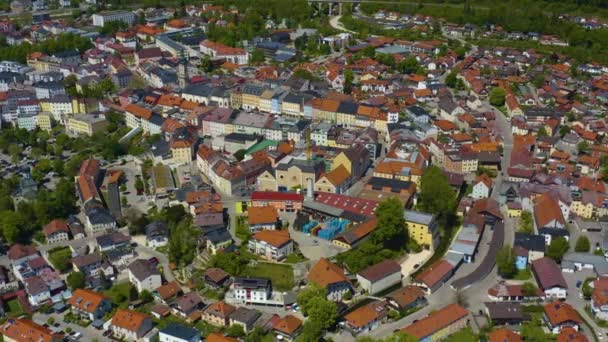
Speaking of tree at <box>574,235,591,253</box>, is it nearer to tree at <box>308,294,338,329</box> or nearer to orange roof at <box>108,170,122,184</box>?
tree at <box>308,294,338,329</box>

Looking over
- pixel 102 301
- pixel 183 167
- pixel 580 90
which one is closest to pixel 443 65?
pixel 580 90

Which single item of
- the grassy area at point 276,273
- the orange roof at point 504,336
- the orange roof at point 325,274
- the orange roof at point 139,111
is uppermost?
the orange roof at point 139,111

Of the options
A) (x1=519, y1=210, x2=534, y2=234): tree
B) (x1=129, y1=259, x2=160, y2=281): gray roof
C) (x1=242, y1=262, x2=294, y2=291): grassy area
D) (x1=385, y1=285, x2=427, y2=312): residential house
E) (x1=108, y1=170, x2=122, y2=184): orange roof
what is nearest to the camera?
(x1=385, y1=285, x2=427, y2=312): residential house

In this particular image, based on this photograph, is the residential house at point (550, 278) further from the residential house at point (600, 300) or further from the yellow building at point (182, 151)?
the yellow building at point (182, 151)

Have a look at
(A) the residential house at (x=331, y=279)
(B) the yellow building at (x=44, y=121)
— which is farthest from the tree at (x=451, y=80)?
(B) the yellow building at (x=44, y=121)

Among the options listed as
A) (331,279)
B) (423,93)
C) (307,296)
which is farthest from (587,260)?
(423,93)

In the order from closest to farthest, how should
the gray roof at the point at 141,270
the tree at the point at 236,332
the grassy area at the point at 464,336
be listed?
the grassy area at the point at 464,336
the tree at the point at 236,332
the gray roof at the point at 141,270

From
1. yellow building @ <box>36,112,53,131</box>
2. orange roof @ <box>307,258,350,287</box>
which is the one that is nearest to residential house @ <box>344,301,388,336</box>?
orange roof @ <box>307,258,350,287</box>
